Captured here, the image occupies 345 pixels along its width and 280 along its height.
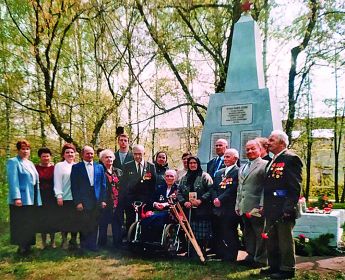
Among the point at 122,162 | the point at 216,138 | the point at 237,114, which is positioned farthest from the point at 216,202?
the point at 237,114

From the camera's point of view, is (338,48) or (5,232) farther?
(338,48)

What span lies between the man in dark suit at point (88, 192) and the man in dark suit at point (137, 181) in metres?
0.35

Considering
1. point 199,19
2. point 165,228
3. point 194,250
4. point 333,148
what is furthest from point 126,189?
point 333,148

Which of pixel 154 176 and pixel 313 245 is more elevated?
pixel 154 176

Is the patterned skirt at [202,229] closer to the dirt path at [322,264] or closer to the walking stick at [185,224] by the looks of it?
the walking stick at [185,224]

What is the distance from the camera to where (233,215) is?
4.65 metres

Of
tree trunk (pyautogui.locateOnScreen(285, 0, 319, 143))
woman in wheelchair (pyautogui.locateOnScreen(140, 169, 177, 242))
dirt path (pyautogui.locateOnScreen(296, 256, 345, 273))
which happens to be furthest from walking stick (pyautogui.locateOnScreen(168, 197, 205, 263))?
tree trunk (pyautogui.locateOnScreen(285, 0, 319, 143))

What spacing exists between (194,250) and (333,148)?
655 inches

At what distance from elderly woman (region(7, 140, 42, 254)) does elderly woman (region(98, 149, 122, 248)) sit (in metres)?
0.94

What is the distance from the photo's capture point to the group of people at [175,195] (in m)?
3.94

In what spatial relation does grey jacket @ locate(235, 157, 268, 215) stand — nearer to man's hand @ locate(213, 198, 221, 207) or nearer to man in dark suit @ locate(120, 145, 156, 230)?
man's hand @ locate(213, 198, 221, 207)

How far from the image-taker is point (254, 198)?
426 centimetres

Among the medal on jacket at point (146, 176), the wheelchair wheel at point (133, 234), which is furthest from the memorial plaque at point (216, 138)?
the wheelchair wheel at point (133, 234)

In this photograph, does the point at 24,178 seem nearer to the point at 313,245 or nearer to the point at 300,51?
the point at 313,245
